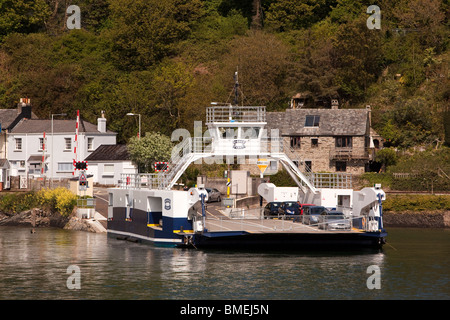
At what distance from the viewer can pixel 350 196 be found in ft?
174

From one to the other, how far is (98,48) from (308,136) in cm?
4790

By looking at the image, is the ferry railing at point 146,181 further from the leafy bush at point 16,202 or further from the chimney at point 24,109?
the chimney at point 24,109

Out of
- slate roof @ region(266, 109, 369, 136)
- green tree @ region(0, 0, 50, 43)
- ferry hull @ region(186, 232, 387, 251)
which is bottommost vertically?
ferry hull @ region(186, 232, 387, 251)

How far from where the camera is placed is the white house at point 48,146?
8850 cm

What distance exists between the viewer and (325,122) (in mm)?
82375

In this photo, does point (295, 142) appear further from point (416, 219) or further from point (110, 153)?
point (416, 219)

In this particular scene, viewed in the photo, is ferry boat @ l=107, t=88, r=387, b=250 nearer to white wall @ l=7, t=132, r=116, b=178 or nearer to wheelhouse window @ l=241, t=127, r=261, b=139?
wheelhouse window @ l=241, t=127, r=261, b=139

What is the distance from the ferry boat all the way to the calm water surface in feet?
2.65

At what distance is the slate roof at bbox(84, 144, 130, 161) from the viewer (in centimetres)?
8619

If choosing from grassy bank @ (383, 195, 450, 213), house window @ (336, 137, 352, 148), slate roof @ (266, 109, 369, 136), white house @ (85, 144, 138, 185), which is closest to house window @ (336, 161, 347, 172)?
house window @ (336, 137, 352, 148)

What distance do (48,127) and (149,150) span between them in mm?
13871
